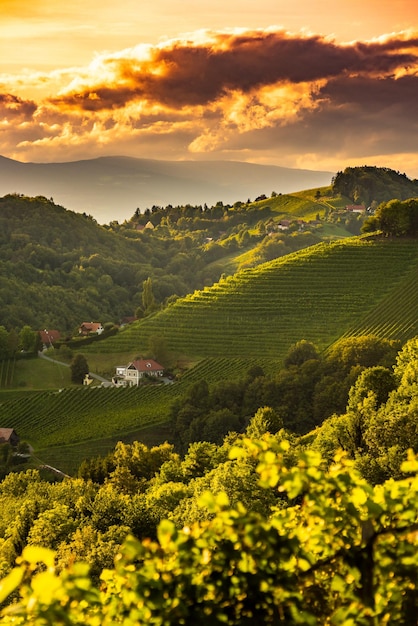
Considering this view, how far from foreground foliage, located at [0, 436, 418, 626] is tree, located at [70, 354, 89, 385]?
238 feet

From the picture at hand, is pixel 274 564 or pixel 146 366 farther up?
pixel 274 564

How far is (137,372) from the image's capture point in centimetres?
7694

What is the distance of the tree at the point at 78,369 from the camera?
79125 mm

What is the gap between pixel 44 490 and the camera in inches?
1567

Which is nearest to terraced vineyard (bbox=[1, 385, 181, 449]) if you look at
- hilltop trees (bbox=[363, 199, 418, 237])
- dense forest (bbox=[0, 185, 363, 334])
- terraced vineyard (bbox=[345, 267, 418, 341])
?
terraced vineyard (bbox=[345, 267, 418, 341])

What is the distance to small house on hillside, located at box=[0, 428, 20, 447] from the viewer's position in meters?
62.9

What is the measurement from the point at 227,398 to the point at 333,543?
2165 inches

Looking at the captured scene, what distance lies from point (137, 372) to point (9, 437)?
A: 1631 centimetres

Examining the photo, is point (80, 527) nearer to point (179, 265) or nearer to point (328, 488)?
point (328, 488)

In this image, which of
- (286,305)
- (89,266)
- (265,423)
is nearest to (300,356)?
(286,305)

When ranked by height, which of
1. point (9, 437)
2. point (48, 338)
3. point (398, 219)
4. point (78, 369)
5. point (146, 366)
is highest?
point (398, 219)

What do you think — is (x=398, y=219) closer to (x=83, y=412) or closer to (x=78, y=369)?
(x=78, y=369)

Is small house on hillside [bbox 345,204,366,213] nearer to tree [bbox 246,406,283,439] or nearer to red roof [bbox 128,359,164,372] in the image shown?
red roof [bbox 128,359,164,372]

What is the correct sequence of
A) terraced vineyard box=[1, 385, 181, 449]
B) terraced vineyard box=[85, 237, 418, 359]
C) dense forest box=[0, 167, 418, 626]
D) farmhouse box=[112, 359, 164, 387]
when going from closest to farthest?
dense forest box=[0, 167, 418, 626], terraced vineyard box=[1, 385, 181, 449], farmhouse box=[112, 359, 164, 387], terraced vineyard box=[85, 237, 418, 359]
